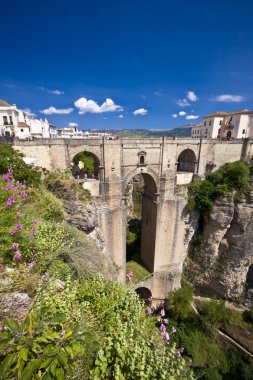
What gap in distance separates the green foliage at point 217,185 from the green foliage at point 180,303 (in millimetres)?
7208

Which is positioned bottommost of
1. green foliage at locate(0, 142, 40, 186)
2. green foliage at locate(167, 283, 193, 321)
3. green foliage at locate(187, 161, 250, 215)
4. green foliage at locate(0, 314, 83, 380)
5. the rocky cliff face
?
green foliage at locate(167, 283, 193, 321)

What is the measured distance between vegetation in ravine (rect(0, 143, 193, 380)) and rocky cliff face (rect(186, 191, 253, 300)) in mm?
13572

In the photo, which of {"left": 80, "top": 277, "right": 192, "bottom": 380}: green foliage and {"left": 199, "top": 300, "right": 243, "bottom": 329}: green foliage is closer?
{"left": 80, "top": 277, "right": 192, "bottom": 380}: green foliage

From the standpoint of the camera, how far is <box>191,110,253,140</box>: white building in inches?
974

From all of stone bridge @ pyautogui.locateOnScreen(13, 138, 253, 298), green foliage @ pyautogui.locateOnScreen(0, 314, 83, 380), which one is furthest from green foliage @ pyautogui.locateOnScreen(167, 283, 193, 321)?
green foliage @ pyautogui.locateOnScreen(0, 314, 83, 380)

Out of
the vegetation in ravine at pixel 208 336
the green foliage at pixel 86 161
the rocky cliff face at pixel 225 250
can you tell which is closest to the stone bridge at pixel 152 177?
the rocky cliff face at pixel 225 250

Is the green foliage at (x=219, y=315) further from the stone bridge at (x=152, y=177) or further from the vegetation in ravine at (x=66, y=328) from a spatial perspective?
the vegetation in ravine at (x=66, y=328)

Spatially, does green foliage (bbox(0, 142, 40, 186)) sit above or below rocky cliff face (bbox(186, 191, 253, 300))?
above

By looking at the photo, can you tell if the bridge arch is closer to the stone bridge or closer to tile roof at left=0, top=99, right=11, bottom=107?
the stone bridge

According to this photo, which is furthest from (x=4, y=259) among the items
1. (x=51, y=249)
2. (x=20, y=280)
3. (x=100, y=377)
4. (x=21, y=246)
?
(x=100, y=377)

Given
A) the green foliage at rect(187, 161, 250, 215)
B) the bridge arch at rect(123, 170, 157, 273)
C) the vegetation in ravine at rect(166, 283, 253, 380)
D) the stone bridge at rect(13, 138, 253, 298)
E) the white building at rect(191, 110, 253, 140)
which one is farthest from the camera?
the white building at rect(191, 110, 253, 140)

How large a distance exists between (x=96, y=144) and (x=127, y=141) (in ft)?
7.17

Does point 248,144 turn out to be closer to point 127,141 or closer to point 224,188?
point 224,188

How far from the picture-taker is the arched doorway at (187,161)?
1545 centimetres
